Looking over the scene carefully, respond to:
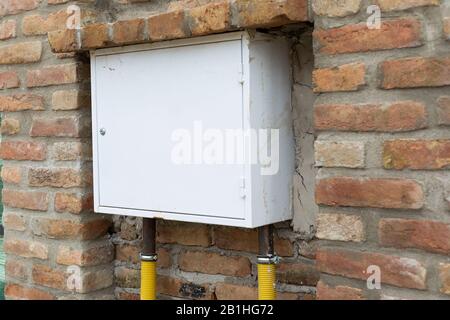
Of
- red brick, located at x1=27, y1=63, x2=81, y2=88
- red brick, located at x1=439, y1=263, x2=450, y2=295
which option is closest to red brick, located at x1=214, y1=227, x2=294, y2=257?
red brick, located at x1=439, y1=263, x2=450, y2=295

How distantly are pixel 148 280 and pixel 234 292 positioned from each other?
12.2 inches

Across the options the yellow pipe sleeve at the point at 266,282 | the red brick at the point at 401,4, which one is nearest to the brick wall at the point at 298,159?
the red brick at the point at 401,4

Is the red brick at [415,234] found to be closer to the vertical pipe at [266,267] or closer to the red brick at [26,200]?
the vertical pipe at [266,267]

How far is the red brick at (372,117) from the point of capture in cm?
157

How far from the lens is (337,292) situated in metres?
1.71

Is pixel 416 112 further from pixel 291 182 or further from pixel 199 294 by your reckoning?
pixel 199 294

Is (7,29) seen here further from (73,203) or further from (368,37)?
(368,37)

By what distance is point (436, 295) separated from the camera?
5.12 ft

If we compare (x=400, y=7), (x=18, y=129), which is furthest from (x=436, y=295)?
(x=18, y=129)

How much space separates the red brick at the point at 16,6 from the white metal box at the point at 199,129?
1.37 feet

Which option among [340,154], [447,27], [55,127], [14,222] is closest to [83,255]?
[14,222]

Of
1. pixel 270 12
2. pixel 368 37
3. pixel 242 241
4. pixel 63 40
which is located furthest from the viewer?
pixel 63 40

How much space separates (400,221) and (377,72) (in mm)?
400

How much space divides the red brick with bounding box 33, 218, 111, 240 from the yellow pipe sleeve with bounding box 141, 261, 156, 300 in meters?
0.27
